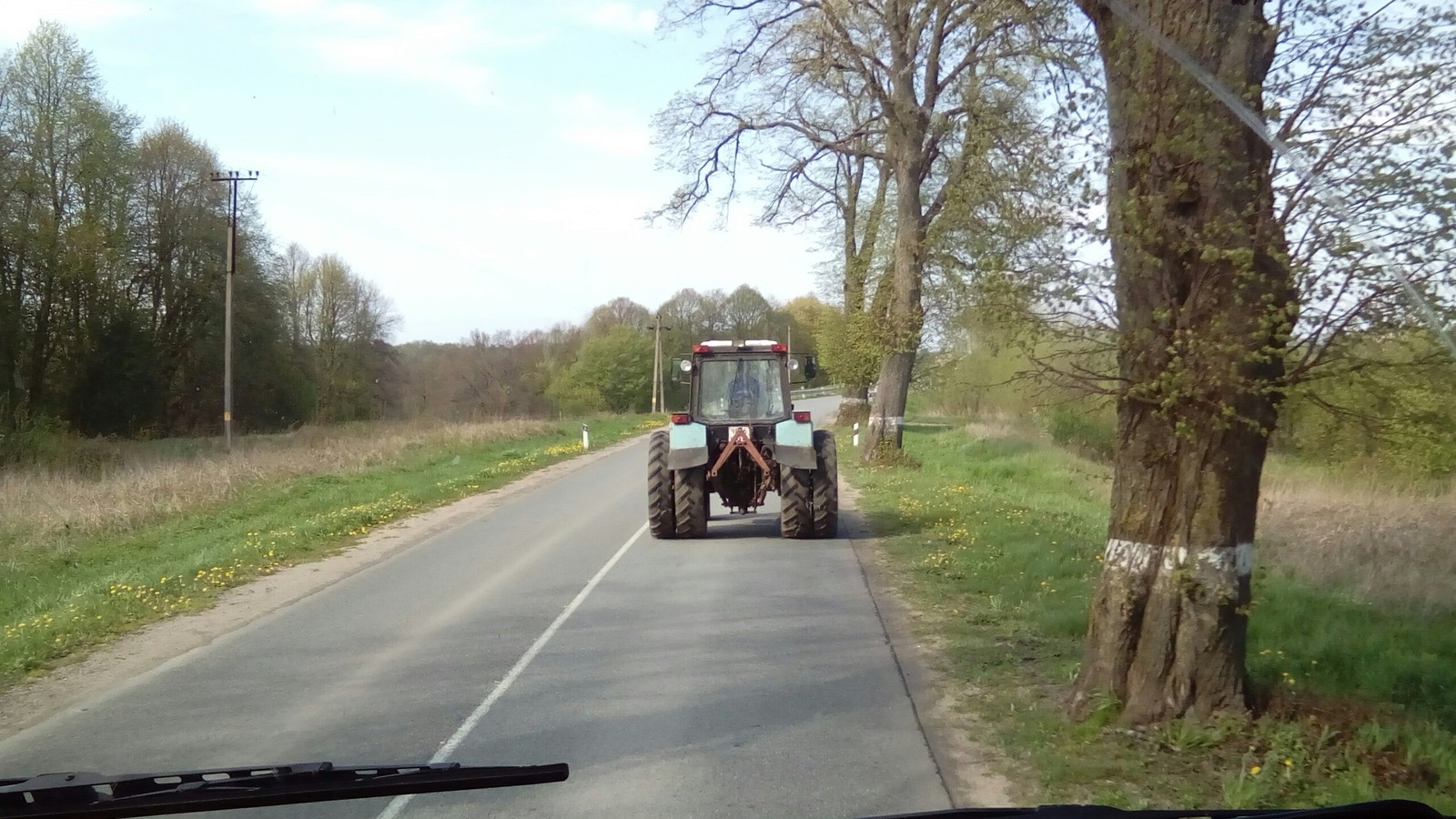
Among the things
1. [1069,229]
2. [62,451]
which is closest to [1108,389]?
[1069,229]

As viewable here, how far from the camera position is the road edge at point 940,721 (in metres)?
5.37

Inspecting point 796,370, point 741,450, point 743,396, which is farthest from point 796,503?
point 796,370

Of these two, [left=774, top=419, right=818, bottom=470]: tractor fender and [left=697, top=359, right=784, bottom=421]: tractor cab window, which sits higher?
[left=697, top=359, right=784, bottom=421]: tractor cab window

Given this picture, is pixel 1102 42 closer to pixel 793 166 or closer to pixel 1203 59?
pixel 1203 59

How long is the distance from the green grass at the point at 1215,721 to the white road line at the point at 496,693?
287 cm

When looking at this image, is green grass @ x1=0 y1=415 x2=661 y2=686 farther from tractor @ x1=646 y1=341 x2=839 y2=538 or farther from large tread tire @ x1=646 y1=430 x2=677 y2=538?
tractor @ x1=646 y1=341 x2=839 y2=538

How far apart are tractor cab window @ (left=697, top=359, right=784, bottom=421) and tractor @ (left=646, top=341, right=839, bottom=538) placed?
13 millimetres

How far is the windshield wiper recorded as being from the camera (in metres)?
3.46

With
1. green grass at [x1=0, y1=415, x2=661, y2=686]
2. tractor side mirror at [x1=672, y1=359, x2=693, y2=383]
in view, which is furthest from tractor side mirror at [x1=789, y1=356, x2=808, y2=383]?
green grass at [x1=0, y1=415, x2=661, y2=686]

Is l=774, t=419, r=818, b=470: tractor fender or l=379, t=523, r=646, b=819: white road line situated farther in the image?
l=774, t=419, r=818, b=470: tractor fender

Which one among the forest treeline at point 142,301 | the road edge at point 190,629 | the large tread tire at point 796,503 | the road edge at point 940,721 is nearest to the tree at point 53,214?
the forest treeline at point 142,301

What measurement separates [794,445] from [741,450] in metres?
0.84

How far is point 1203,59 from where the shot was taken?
5.64 m

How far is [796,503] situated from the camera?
14.1 m
